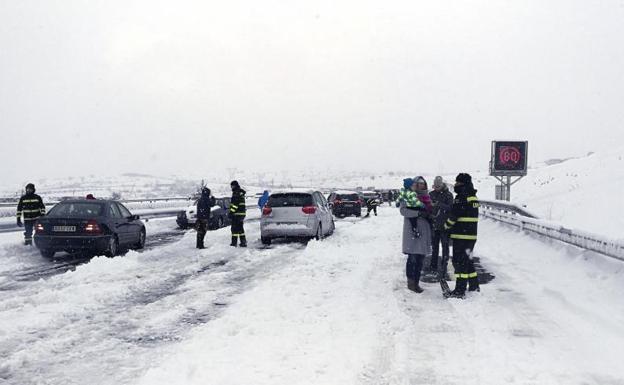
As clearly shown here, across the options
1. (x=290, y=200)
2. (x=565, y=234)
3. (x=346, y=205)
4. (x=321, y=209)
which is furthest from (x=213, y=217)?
(x=565, y=234)

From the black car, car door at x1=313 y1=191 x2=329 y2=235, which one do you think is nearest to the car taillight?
the black car

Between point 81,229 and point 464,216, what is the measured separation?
8604 mm

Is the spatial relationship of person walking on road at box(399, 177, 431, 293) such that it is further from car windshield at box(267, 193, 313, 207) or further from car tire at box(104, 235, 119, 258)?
car tire at box(104, 235, 119, 258)

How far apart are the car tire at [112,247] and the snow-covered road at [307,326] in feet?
3.98

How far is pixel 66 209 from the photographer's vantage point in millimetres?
11750

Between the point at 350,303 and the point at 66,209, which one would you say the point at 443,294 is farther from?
the point at 66,209

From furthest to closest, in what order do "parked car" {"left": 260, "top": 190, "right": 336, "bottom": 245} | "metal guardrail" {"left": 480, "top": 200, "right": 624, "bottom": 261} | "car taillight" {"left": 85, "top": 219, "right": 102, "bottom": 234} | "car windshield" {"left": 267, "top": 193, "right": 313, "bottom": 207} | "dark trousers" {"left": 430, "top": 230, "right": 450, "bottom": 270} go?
"car windshield" {"left": 267, "top": 193, "right": 313, "bottom": 207} < "parked car" {"left": 260, "top": 190, "right": 336, "bottom": 245} < "car taillight" {"left": 85, "top": 219, "right": 102, "bottom": 234} < "dark trousers" {"left": 430, "top": 230, "right": 450, "bottom": 270} < "metal guardrail" {"left": 480, "top": 200, "right": 624, "bottom": 261}

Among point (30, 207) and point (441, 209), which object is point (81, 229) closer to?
point (30, 207)

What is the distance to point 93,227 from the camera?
444 inches

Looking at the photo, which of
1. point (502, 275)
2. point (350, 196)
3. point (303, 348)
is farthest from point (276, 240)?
point (350, 196)

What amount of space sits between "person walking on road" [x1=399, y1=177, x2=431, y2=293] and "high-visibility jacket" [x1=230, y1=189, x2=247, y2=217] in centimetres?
671

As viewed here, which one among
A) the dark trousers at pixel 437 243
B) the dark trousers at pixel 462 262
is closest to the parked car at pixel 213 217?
the dark trousers at pixel 437 243

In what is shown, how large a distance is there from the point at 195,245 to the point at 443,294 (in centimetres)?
887

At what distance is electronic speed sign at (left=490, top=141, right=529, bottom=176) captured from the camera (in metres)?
28.1
